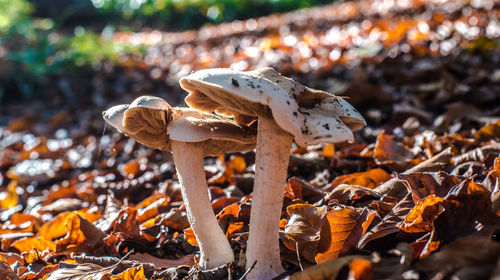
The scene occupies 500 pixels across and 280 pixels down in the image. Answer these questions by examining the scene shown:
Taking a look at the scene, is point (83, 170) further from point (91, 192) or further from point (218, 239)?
point (218, 239)

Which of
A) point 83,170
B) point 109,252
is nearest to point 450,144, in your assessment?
point 109,252

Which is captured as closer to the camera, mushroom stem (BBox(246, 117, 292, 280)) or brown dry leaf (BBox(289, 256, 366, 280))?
brown dry leaf (BBox(289, 256, 366, 280))

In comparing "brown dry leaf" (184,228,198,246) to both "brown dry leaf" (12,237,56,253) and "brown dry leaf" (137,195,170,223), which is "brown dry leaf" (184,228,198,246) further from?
"brown dry leaf" (12,237,56,253)

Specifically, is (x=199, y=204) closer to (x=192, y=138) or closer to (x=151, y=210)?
(x=192, y=138)

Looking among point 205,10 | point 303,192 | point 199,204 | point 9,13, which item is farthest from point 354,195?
point 205,10

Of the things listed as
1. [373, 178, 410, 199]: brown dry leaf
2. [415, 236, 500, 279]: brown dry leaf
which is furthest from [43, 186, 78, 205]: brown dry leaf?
[415, 236, 500, 279]: brown dry leaf

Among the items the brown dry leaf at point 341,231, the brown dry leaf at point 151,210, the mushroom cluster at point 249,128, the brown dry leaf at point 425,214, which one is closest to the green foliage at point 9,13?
the brown dry leaf at point 151,210
